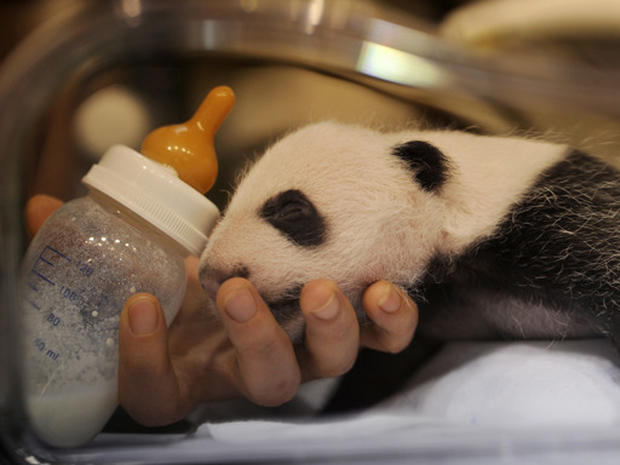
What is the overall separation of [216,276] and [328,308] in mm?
100

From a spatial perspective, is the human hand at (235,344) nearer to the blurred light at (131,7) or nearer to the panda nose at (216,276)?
the panda nose at (216,276)

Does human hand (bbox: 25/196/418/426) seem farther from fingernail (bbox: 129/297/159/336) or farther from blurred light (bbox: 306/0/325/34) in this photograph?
blurred light (bbox: 306/0/325/34)

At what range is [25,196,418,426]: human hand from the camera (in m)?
0.43

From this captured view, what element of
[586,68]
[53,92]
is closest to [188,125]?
[53,92]

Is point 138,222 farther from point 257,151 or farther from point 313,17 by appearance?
point 313,17

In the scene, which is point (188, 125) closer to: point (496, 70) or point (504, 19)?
point (496, 70)

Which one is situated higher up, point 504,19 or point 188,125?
point 504,19

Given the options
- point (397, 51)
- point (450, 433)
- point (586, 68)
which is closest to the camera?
point (450, 433)

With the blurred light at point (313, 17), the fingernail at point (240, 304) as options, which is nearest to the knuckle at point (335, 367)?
the fingernail at point (240, 304)

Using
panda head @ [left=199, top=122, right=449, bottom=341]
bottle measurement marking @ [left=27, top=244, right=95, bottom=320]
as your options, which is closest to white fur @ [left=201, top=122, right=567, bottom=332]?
panda head @ [left=199, top=122, right=449, bottom=341]

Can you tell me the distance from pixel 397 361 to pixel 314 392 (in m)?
0.09

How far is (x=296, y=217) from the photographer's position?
1.57 feet

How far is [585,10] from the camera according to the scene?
2.50 ft

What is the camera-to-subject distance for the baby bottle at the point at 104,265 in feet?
1.43
